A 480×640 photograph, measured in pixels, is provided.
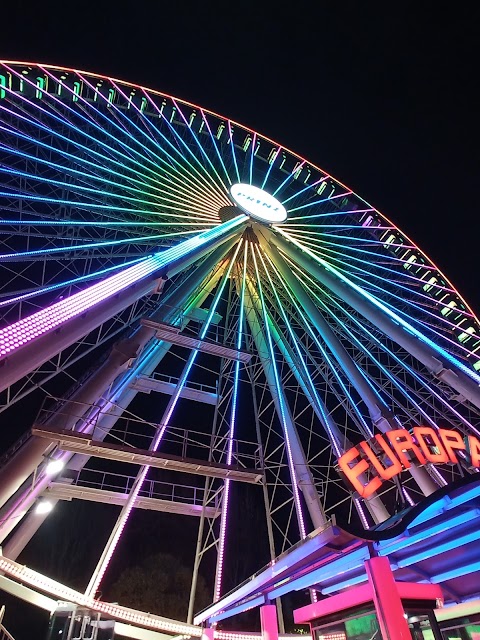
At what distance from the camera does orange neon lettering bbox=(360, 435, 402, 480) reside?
9914 millimetres

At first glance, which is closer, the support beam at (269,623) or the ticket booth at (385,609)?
the ticket booth at (385,609)

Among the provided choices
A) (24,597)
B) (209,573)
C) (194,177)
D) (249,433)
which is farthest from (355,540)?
(249,433)

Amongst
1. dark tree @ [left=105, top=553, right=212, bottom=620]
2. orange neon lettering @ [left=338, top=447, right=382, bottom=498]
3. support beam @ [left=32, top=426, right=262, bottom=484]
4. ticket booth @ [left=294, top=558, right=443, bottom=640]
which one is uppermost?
dark tree @ [left=105, top=553, right=212, bottom=620]

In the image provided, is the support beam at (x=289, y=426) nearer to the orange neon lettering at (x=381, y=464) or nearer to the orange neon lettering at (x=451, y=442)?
the orange neon lettering at (x=381, y=464)

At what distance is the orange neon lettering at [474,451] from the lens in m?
10.6

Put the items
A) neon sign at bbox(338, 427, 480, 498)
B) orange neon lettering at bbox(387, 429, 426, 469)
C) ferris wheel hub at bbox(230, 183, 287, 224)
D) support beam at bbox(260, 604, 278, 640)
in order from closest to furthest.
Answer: support beam at bbox(260, 604, 278, 640) → neon sign at bbox(338, 427, 480, 498) → orange neon lettering at bbox(387, 429, 426, 469) → ferris wheel hub at bbox(230, 183, 287, 224)

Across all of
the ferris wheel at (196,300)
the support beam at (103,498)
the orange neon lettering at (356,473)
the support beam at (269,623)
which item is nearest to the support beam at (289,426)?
the ferris wheel at (196,300)

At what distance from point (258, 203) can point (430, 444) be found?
36.2 feet

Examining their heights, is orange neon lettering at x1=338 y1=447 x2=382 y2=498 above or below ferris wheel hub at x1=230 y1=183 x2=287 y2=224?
below

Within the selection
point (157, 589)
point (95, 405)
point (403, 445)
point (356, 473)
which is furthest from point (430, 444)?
point (157, 589)

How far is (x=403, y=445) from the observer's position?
1039 cm

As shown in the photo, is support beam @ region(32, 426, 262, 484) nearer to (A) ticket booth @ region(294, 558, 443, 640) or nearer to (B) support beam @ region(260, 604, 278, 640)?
(B) support beam @ region(260, 604, 278, 640)

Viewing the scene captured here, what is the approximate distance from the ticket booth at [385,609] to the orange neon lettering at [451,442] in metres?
4.85

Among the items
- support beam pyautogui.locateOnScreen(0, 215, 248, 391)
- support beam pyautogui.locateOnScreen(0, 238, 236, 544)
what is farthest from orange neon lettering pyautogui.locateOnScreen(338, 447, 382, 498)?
support beam pyautogui.locateOnScreen(0, 215, 248, 391)
